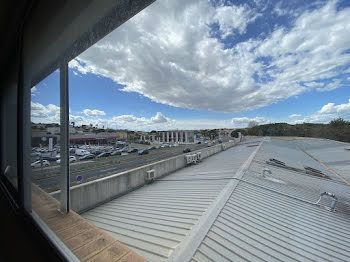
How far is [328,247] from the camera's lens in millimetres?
1987

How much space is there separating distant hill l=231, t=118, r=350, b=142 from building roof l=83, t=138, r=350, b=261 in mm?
23389

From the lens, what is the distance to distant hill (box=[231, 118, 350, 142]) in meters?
18.8

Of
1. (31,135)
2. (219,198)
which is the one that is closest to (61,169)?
(31,135)

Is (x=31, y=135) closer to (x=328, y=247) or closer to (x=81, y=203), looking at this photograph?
(x=81, y=203)

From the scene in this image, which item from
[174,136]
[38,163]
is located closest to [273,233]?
[38,163]

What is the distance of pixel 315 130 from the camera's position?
2214cm

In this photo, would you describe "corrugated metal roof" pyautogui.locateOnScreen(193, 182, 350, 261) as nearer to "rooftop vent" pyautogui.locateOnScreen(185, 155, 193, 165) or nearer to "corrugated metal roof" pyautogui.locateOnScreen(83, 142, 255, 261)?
"corrugated metal roof" pyautogui.locateOnScreen(83, 142, 255, 261)

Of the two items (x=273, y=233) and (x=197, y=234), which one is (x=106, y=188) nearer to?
(x=197, y=234)

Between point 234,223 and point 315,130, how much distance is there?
2988cm

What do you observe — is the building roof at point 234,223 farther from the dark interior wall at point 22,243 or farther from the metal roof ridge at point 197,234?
the dark interior wall at point 22,243

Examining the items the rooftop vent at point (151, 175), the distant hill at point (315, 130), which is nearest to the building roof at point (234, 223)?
the rooftop vent at point (151, 175)

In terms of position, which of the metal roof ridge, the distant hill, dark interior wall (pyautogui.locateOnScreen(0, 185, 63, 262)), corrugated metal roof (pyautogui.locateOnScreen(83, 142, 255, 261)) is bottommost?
corrugated metal roof (pyautogui.locateOnScreen(83, 142, 255, 261))

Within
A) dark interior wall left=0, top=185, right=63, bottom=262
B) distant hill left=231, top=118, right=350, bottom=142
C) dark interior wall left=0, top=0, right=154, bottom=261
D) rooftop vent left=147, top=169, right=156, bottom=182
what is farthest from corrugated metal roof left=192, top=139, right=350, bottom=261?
distant hill left=231, top=118, right=350, bottom=142

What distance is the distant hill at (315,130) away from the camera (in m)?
18.8
